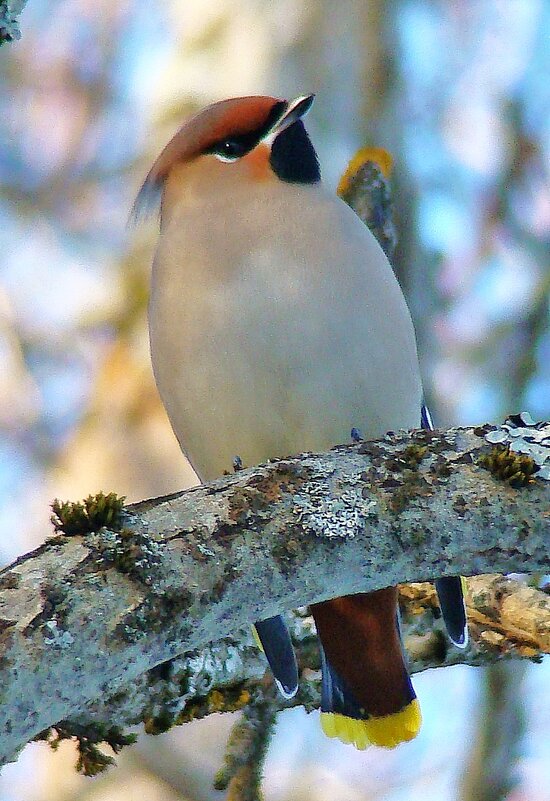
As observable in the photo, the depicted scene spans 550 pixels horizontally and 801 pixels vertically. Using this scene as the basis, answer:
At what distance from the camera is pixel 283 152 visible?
2861 millimetres

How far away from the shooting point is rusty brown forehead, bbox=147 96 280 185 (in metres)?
2.86

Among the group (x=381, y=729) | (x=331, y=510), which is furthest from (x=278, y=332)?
(x=381, y=729)

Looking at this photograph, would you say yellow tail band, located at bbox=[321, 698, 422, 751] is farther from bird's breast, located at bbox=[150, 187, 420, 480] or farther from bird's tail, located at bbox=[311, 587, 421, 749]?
bird's breast, located at bbox=[150, 187, 420, 480]

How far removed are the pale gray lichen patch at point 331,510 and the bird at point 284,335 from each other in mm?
739

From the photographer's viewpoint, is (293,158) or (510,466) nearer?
(510,466)

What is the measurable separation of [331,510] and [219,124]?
1406 millimetres

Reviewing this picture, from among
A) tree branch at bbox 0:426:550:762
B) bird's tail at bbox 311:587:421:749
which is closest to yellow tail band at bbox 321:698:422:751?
bird's tail at bbox 311:587:421:749

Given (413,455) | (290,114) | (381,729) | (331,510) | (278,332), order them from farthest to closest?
(381,729) < (290,114) < (278,332) < (413,455) < (331,510)

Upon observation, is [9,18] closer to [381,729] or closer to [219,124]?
[219,124]

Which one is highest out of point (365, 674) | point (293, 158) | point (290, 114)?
point (290, 114)

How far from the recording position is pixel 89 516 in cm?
167

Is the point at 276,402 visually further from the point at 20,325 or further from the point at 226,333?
the point at 20,325

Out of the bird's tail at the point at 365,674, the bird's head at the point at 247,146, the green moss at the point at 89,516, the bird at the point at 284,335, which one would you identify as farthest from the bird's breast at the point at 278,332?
the green moss at the point at 89,516

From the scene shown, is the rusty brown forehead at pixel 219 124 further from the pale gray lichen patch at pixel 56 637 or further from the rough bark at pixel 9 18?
the pale gray lichen patch at pixel 56 637
